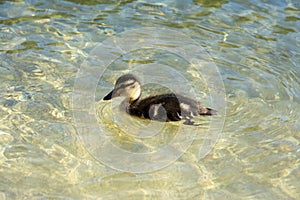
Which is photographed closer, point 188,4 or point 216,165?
point 216,165

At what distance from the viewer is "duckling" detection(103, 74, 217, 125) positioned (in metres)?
4.29

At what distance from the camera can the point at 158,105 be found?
14.3 feet

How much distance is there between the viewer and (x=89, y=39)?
5684mm

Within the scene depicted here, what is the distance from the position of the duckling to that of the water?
0.09 m

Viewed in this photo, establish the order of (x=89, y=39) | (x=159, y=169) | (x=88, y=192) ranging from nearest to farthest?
(x=88, y=192), (x=159, y=169), (x=89, y=39)

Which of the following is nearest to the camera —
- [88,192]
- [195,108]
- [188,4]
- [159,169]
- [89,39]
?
[88,192]

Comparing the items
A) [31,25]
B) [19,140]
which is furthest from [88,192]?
[31,25]

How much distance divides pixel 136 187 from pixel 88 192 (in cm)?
33

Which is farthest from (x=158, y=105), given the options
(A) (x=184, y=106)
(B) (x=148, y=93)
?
(B) (x=148, y=93)

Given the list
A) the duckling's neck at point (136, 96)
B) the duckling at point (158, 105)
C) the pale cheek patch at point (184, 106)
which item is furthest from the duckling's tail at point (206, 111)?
the duckling's neck at point (136, 96)

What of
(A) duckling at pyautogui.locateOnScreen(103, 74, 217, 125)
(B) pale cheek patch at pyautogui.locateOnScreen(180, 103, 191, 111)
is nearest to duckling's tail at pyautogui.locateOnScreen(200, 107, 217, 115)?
(A) duckling at pyautogui.locateOnScreen(103, 74, 217, 125)

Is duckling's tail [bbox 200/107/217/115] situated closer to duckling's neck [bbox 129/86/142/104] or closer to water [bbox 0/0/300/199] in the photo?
water [bbox 0/0/300/199]

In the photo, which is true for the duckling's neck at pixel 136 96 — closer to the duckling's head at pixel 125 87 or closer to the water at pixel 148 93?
the duckling's head at pixel 125 87

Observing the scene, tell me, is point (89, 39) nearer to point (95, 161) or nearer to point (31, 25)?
point (31, 25)
